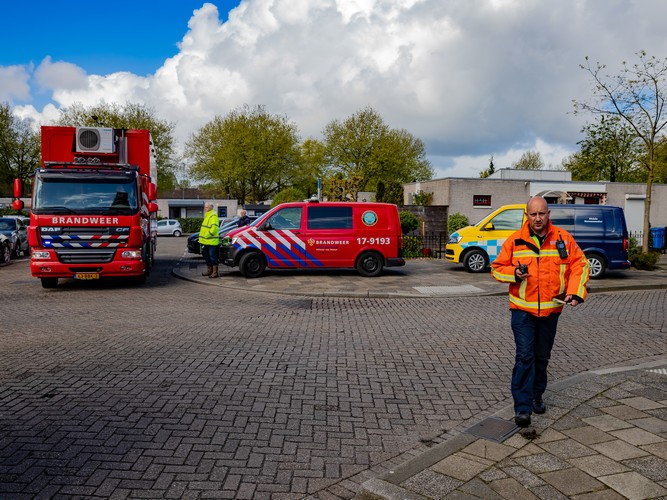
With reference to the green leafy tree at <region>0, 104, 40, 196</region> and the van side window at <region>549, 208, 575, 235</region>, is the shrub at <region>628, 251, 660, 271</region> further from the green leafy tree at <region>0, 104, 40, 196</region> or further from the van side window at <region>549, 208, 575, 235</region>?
the green leafy tree at <region>0, 104, 40, 196</region>

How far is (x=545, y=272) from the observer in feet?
13.3

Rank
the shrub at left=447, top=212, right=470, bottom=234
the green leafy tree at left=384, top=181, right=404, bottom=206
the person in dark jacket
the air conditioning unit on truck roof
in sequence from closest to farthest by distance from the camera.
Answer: the air conditioning unit on truck roof → the person in dark jacket → the shrub at left=447, top=212, right=470, bottom=234 → the green leafy tree at left=384, top=181, right=404, bottom=206

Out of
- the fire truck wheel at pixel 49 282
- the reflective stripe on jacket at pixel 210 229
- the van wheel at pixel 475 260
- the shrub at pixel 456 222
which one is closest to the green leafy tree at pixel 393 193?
the shrub at pixel 456 222

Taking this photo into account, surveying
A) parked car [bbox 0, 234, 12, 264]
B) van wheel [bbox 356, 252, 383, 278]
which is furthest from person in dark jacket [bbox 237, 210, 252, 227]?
parked car [bbox 0, 234, 12, 264]

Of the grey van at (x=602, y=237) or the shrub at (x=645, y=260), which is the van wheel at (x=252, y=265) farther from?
the shrub at (x=645, y=260)

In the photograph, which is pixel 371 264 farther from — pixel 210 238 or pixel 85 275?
pixel 85 275

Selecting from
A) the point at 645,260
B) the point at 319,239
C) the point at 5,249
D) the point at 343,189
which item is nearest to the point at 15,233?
the point at 5,249

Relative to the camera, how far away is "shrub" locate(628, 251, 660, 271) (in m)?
16.0

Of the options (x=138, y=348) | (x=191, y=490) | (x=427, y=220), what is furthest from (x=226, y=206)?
(x=191, y=490)

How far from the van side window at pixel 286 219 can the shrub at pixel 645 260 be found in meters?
10.3

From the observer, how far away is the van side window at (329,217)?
546 inches

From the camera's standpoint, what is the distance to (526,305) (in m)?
4.09

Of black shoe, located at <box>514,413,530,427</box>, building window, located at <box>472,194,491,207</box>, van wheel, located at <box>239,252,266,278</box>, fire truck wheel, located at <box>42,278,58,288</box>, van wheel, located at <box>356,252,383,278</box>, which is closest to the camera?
black shoe, located at <box>514,413,530,427</box>

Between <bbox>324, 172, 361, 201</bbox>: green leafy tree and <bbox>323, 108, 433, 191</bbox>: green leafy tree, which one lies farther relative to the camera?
<bbox>323, 108, 433, 191</bbox>: green leafy tree
